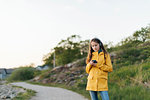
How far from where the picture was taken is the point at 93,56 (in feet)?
11.2

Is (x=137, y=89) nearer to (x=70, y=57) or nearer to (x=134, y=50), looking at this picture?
(x=134, y=50)

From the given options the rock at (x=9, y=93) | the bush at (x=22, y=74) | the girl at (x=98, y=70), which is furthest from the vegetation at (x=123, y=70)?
the rock at (x=9, y=93)

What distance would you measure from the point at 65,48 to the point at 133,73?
1892cm

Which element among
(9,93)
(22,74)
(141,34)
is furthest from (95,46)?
(22,74)

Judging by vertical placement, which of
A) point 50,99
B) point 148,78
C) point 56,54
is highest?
point 56,54

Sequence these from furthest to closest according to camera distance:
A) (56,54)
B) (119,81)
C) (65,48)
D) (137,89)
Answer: (56,54), (65,48), (119,81), (137,89)

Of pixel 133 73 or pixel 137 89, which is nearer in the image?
pixel 137 89

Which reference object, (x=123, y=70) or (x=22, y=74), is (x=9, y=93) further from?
(x=22, y=74)

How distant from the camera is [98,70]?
3.21 m

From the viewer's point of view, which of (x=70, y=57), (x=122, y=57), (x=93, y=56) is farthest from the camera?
(x=70, y=57)

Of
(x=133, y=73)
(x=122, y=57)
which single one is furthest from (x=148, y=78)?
(x=122, y=57)

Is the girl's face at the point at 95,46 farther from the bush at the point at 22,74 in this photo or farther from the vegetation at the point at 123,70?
the bush at the point at 22,74

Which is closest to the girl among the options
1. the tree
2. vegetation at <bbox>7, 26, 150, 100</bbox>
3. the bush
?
vegetation at <bbox>7, 26, 150, 100</bbox>

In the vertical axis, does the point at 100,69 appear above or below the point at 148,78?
above
